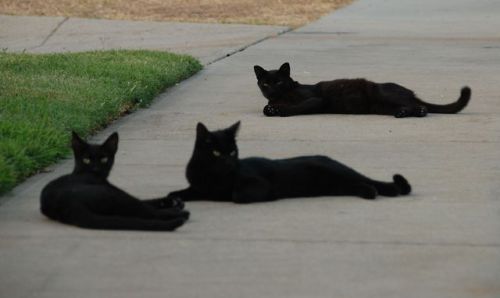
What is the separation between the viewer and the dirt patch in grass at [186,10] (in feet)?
78.5

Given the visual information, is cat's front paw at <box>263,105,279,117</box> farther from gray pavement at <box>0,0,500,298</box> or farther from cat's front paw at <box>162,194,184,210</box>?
cat's front paw at <box>162,194,184,210</box>

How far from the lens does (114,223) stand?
7.31 m

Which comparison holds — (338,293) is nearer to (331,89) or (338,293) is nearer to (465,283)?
(465,283)

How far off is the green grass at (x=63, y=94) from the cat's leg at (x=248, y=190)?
1.57 meters

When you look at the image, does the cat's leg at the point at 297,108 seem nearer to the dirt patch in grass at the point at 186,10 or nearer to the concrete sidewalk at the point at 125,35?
the concrete sidewalk at the point at 125,35

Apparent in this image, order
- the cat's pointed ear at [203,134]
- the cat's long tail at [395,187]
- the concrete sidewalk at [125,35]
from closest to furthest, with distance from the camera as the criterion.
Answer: the cat's pointed ear at [203,134], the cat's long tail at [395,187], the concrete sidewalk at [125,35]

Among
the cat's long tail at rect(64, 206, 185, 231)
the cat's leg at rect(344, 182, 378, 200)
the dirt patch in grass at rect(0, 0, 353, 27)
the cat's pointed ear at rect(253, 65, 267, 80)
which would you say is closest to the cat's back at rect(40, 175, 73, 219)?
the cat's long tail at rect(64, 206, 185, 231)

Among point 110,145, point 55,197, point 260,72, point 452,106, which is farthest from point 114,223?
point 452,106

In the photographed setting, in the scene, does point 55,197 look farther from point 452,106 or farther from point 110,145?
point 452,106

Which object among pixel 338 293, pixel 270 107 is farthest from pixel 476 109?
pixel 338 293

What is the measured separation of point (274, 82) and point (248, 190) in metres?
4.10

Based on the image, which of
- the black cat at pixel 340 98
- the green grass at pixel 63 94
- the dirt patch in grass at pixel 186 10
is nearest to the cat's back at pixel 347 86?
the black cat at pixel 340 98

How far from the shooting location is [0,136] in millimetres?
9773

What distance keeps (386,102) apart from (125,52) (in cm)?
547
